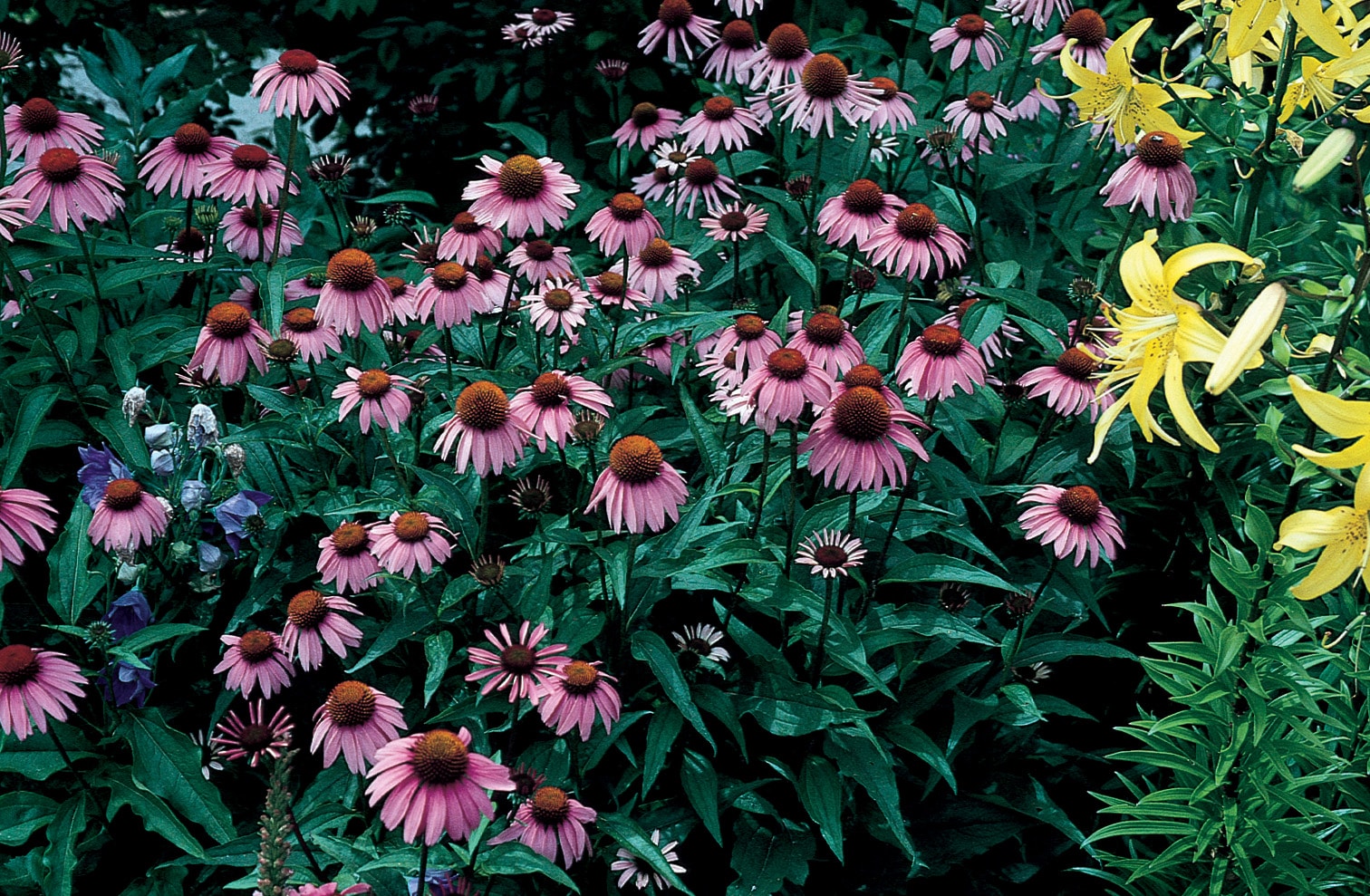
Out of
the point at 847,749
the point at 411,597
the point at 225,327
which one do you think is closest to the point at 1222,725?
the point at 847,749

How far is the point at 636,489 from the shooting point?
5.82 feet

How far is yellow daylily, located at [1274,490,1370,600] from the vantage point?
1.15 m

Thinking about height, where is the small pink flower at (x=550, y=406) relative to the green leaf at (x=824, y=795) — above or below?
above

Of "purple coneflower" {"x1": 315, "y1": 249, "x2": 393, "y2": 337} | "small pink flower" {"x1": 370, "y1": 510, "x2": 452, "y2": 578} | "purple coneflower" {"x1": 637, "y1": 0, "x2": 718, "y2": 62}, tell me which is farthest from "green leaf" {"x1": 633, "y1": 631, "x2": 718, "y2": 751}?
"purple coneflower" {"x1": 637, "y1": 0, "x2": 718, "y2": 62}

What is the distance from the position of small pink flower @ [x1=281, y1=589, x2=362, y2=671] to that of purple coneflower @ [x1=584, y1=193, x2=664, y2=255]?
0.87 meters

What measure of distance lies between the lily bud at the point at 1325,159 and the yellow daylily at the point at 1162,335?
0.09 metres

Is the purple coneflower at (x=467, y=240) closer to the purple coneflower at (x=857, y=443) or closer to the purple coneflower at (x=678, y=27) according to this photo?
the purple coneflower at (x=857, y=443)

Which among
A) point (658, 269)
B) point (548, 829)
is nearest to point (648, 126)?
point (658, 269)

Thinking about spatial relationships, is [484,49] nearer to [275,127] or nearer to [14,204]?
[275,127]

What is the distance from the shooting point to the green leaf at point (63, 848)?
1.85m

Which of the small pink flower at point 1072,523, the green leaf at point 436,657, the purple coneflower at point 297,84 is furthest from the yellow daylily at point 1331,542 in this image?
the purple coneflower at point 297,84

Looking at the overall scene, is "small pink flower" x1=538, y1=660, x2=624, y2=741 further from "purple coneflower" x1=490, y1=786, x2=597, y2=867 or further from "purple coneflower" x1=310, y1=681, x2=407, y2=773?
"purple coneflower" x1=310, y1=681, x2=407, y2=773

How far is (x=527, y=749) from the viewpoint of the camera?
6.47 feet

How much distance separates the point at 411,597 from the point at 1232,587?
53.1 inches
